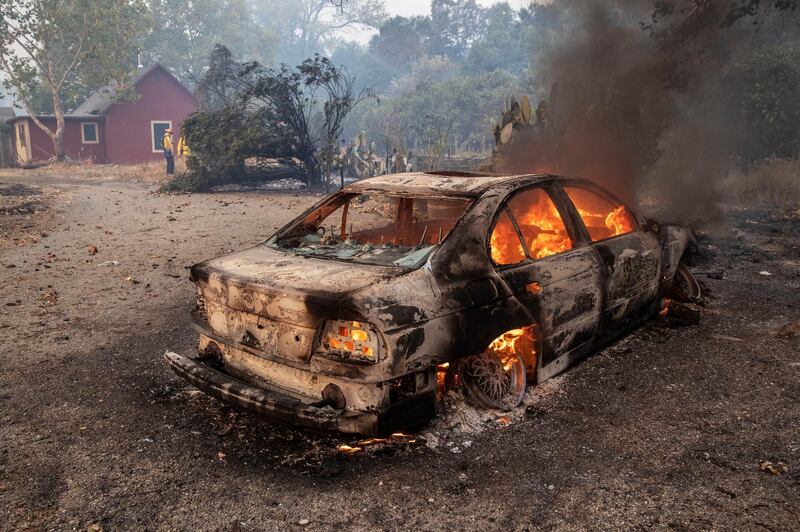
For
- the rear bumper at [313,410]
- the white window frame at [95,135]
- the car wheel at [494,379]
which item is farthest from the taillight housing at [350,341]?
the white window frame at [95,135]

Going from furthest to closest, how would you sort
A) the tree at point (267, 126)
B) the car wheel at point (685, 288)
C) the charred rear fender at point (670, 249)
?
the tree at point (267, 126) < the car wheel at point (685, 288) < the charred rear fender at point (670, 249)

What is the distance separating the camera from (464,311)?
329 centimetres

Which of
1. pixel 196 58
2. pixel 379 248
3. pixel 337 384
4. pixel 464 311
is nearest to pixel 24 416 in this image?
pixel 337 384

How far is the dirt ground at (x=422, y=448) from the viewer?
9.24ft

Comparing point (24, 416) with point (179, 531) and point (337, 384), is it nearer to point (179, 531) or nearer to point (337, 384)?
point (179, 531)

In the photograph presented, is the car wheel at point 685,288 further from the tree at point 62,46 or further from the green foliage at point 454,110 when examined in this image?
the tree at point 62,46

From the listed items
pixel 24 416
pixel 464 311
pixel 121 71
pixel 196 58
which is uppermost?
pixel 196 58

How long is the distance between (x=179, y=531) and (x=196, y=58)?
56192 millimetres

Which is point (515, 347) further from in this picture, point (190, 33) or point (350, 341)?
point (190, 33)

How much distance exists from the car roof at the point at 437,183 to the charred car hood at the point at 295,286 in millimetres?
827

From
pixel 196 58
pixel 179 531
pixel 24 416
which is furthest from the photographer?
pixel 196 58

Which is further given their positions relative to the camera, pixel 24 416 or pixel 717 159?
pixel 717 159

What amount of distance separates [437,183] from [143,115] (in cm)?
3296

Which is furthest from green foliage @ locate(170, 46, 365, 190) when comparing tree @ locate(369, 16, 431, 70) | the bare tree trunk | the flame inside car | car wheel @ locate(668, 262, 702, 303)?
tree @ locate(369, 16, 431, 70)
